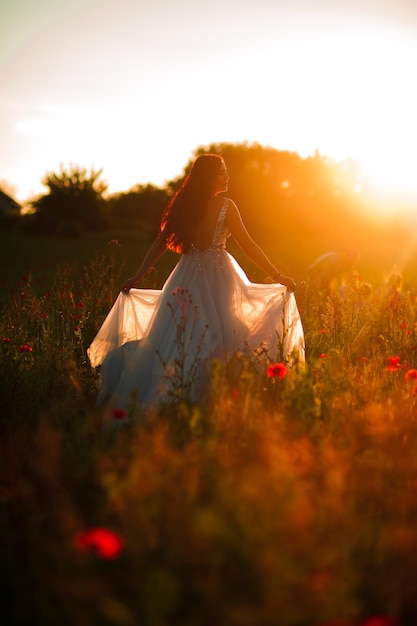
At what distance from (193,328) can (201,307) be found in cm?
32

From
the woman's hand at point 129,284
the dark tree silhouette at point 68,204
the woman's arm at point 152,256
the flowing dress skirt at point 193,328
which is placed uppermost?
the dark tree silhouette at point 68,204

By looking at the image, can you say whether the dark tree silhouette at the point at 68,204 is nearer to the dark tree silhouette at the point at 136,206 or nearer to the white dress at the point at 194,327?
the dark tree silhouette at the point at 136,206

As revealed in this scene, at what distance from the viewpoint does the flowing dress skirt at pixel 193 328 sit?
4.85 meters

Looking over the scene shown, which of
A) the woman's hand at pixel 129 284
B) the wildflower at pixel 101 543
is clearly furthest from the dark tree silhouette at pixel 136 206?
the wildflower at pixel 101 543

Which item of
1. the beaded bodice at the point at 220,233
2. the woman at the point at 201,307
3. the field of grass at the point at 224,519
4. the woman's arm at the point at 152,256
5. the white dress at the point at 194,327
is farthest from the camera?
the woman's arm at the point at 152,256

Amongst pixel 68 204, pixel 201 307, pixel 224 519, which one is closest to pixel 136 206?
pixel 68 204

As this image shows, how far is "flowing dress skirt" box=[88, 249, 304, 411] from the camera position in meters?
4.85

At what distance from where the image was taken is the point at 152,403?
4594 mm

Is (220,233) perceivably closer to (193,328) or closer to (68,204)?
(193,328)

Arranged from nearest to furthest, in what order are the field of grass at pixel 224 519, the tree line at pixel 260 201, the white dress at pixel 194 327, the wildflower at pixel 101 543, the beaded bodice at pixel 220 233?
1. the wildflower at pixel 101 543
2. the field of grass at pixel 224 519
3. the white dress at pixel 194 327
4. the beaded bodice at pixel 220 233
5. the tree line at pixel 260 201

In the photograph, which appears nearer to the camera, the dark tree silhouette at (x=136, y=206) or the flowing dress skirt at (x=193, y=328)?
the flowing dress skirt at (x=193, y=328)

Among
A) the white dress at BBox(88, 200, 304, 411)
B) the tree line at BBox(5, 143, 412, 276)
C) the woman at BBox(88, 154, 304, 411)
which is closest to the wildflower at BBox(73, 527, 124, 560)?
the white dress at BBox(88, 200, 304, 411)

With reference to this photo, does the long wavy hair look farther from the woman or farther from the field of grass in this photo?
the field of grass

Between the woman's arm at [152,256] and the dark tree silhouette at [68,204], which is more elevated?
the dark tree silhouette at [68,204]
